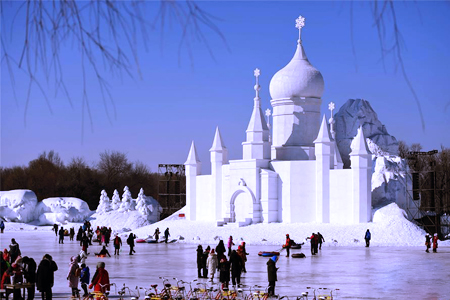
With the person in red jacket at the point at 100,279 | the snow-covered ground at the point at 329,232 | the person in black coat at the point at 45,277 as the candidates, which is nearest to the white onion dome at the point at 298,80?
the snow-covered ground at the point at 329,232

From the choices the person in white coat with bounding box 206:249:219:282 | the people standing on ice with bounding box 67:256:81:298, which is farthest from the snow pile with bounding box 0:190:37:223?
the people standing on ice with bounding box 67:256:81:298

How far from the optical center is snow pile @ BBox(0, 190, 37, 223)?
68375 mm

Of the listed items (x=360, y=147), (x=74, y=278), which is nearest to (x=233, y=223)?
(x=360, y=147)

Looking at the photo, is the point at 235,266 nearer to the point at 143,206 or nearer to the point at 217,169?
the point at 217,169

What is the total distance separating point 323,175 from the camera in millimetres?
48219

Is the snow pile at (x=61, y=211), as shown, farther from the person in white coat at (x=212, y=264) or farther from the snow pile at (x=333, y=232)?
the person in white coat at (x=212, y=264)

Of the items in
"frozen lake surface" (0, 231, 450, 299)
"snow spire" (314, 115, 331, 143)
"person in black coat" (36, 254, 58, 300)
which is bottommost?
"frozen lake surface" (0, 231, 450, 299)

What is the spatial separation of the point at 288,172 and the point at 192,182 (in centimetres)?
876

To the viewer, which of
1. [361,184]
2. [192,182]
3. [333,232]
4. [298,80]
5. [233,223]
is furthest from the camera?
[192,182]

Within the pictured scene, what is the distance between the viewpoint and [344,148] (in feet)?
201

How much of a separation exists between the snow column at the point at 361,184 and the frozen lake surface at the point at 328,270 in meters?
6.75

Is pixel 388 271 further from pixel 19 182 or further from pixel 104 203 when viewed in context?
pixel 19 182

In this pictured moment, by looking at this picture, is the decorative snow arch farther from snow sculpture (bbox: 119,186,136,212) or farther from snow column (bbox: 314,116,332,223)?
snow sculpture (bbox: 119,186,136,212)

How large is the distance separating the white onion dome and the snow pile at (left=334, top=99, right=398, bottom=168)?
8.34m
